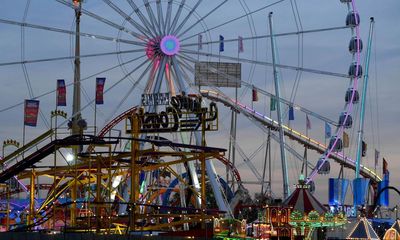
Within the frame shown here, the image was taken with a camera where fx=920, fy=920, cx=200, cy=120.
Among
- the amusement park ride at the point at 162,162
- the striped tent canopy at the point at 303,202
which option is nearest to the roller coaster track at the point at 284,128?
the amusement park ride at the point at 162,162

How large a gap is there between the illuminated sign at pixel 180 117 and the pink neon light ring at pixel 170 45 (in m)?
7.98

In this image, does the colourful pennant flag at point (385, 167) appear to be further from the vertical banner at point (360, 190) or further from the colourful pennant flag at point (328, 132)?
the colourful pennant flag at point (328, 132)

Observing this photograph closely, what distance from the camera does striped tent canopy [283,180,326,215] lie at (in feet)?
170

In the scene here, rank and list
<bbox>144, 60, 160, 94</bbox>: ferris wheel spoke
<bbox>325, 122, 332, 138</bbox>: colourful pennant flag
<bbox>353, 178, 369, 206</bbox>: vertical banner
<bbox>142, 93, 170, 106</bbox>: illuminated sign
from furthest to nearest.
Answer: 1. <bbox>353, 178, 369, 206</bbox>: vertical banner
2. <bbox>325, 122, 332, 138</bbox>: colourful pennant flag
3. <bbox>144, 60, 160, 94</bbox>: ferris wheel spoke
4. <bbox>142, 93, 170, 106</bbox>: illuminated sign

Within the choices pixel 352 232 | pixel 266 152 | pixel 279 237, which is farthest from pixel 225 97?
pixel 352 232

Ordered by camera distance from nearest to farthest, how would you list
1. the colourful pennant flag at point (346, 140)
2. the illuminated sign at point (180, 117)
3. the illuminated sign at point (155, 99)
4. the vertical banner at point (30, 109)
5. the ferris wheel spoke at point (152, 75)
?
the illuminated sign at point (180, 117) → the illuminated sign at point (155, 99) → the ferris wheel spoke at point (152, 75) → the vertical banner at point (30, 109) → the colourful pennant flag at point (346, 140)

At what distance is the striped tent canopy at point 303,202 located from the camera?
170 ft

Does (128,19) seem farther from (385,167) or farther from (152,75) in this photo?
(385,167)

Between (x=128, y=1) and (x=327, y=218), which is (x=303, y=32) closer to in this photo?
(x=128, y=1)

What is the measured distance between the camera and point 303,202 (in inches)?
2056

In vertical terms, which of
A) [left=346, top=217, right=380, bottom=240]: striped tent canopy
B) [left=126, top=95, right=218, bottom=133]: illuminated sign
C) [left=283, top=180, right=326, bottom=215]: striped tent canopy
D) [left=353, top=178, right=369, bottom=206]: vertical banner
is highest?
[left=126, top=95, right=218, bottom=133]: illuminated sign

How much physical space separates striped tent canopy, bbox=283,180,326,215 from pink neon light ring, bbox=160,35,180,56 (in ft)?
43.6

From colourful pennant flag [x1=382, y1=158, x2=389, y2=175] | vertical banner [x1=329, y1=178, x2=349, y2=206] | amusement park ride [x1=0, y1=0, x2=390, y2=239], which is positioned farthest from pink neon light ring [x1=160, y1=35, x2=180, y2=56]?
colourful pennant flag [x1=382, y1=158, x2=389, y2=175]

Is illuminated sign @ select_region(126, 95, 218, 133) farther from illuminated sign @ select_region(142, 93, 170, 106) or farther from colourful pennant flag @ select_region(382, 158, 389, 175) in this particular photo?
colourful pennant flag @ select_region(382, 158, 389, 175)
